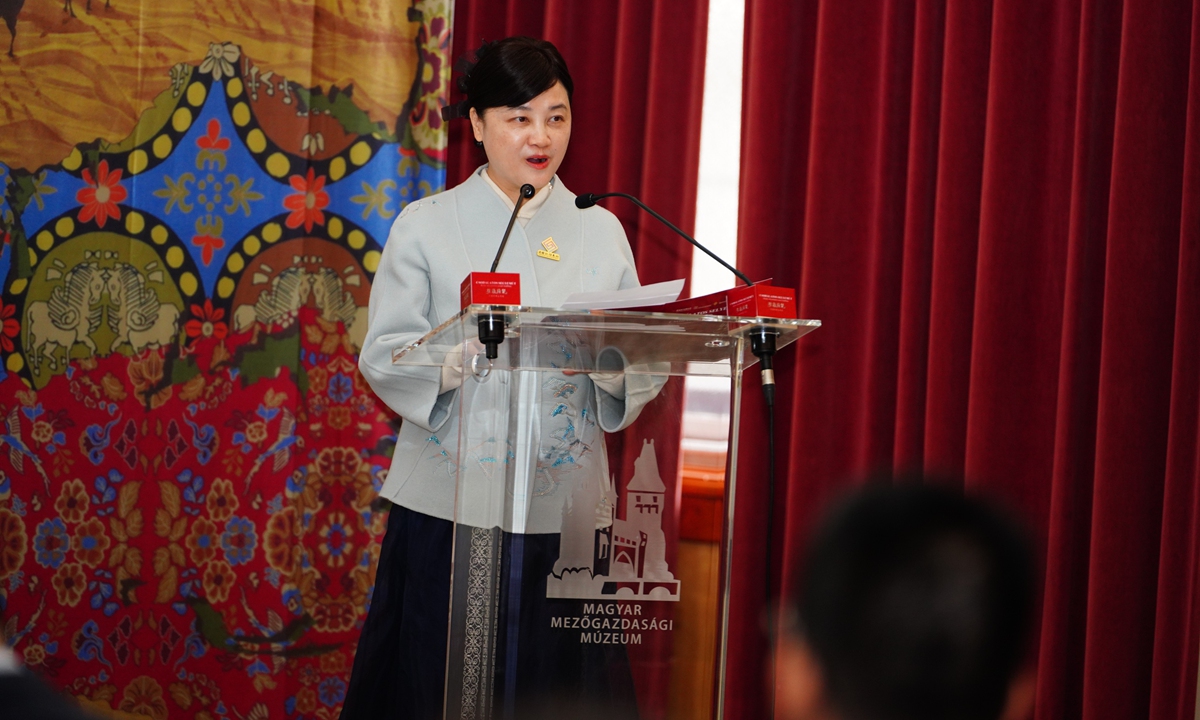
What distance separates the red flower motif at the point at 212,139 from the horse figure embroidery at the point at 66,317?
0.41m

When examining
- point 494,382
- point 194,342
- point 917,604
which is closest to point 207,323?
point 194,342

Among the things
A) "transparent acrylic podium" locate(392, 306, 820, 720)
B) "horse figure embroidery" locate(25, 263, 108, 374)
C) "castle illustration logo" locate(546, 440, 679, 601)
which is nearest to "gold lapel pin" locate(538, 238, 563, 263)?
"transparent acrylic podium" locate(392, 306, 820, 720)

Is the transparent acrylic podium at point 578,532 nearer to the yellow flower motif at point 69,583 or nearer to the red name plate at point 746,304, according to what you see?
the red name plate at point 746,304

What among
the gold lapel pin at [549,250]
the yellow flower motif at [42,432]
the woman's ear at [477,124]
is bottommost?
Answer: the yellow flower motif at [42,432]

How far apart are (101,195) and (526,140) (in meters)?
1.34

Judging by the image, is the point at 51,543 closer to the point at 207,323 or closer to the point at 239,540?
the point at 239,540

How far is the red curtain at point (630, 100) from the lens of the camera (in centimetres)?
264

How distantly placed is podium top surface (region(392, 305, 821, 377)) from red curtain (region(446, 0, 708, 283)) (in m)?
1.21

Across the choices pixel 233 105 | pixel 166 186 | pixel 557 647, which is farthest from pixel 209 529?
pixel 557 647

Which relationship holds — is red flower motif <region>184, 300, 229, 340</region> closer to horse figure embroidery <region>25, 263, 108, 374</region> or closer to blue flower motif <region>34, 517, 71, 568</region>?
horse figure embroidery <region>25, 263, 108, 374</region>

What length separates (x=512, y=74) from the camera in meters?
1.92

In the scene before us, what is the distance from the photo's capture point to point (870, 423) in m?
2.46

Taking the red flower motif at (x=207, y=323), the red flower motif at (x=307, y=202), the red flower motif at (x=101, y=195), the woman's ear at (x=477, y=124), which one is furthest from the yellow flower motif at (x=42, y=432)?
the woman's ear at (x=477, y=124)

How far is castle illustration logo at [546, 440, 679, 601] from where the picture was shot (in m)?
1.39
